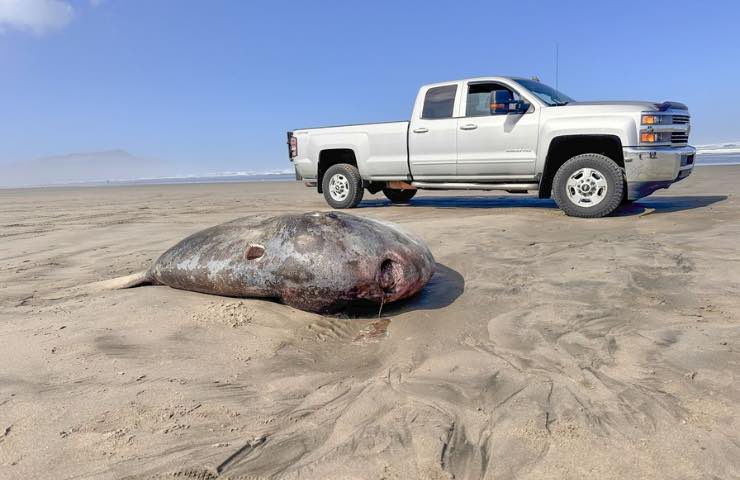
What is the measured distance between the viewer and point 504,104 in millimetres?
7547

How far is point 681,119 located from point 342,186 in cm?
559

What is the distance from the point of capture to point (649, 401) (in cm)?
221

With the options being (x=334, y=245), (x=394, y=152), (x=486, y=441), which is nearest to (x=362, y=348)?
(x=334, y=245)

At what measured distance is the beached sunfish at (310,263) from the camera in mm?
3396

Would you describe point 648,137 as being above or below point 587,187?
above

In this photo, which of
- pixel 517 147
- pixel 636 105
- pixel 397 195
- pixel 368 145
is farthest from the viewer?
pixel 397 195

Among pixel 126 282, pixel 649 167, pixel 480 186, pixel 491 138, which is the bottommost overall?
pixel 126 282

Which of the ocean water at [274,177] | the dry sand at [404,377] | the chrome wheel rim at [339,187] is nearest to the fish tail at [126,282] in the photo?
the dry sand at [404,377]

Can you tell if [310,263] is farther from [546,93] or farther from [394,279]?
[546,93]

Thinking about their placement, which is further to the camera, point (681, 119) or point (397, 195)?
point (397, 195)

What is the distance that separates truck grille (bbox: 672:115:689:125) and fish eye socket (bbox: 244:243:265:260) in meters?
6.21

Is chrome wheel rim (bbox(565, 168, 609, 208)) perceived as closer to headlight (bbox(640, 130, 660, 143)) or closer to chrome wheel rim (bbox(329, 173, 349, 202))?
headlight (bbox(640, 130, 660, 143))

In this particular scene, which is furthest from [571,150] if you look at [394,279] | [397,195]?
[394,279]

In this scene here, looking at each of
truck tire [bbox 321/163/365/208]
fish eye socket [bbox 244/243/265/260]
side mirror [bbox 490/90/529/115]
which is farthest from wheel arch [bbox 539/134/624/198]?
fish eye socket [bbox 244/243/265/260]
